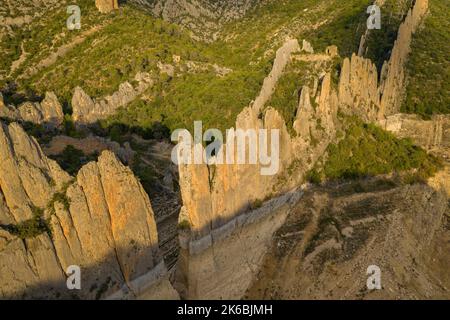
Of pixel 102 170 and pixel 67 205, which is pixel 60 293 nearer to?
pixel 67 205

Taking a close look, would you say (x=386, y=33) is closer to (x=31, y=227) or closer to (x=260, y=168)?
(x=260, y=168)

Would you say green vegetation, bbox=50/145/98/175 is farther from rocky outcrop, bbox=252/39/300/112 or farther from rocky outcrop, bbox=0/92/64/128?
rocky outcrop, bbox=252/39/300/112

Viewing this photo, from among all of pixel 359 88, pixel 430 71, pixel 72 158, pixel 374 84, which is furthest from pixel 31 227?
pixel 430 71

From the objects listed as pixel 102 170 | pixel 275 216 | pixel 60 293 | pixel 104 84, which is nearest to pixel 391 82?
pixel 275 216

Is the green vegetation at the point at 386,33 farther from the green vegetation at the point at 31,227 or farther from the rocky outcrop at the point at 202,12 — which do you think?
the green vegetation at the point at 31,227

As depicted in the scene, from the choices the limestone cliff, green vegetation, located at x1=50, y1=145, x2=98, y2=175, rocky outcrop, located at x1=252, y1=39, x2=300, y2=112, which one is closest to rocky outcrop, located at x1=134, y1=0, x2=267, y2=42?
rocky outcrop, located at x1=252, y1=39, x2=300, y2=112

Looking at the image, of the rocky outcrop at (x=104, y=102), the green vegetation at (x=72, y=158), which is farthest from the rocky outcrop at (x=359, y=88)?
the rocky outcrop at (x=104, y=102)
